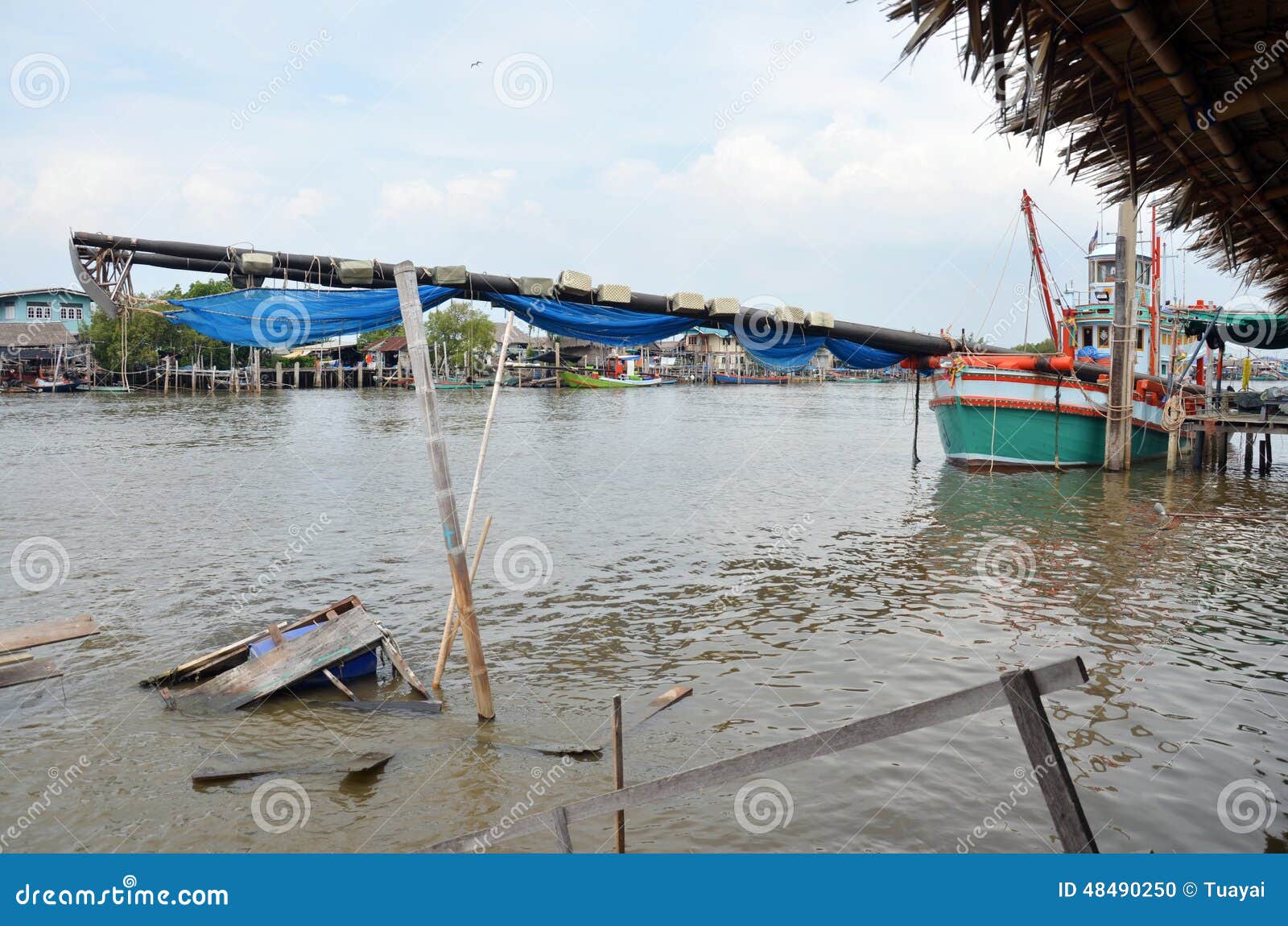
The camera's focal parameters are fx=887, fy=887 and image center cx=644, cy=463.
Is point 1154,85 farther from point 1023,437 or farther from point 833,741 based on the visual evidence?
point 1023,437

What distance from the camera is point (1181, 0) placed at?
3.58 m

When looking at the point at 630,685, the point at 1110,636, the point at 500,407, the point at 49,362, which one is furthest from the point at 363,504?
the point at 49,362

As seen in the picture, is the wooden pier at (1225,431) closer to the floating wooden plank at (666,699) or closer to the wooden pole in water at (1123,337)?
the wooden pole in water at (1123,337)

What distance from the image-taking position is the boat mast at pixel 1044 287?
23.0 meters

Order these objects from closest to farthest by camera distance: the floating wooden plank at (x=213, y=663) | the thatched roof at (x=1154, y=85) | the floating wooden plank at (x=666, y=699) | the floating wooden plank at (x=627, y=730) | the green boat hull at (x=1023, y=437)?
the thatched roof at (x=1154, y=85)
the floating wooden plank at (x=627, y=730)
the floating wooden plank at (x=666, y=699)
the floating wooden plank at (x=213, y=663)
the green boat hull at (x=1023, y=437)

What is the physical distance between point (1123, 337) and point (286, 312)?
63.6 feet

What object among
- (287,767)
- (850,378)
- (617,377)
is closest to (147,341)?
(617,377)

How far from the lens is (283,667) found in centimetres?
794

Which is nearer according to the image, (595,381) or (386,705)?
(386,705)

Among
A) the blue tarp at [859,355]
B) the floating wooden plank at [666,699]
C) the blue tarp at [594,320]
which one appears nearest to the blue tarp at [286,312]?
the blue tarp at [594,320]

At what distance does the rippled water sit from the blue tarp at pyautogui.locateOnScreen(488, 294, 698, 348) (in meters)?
3.35

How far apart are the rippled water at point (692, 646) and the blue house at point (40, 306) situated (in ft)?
154

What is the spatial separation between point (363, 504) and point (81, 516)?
5.05 m

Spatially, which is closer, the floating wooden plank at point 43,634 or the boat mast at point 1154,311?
the floating wooden plank at point 43,634
